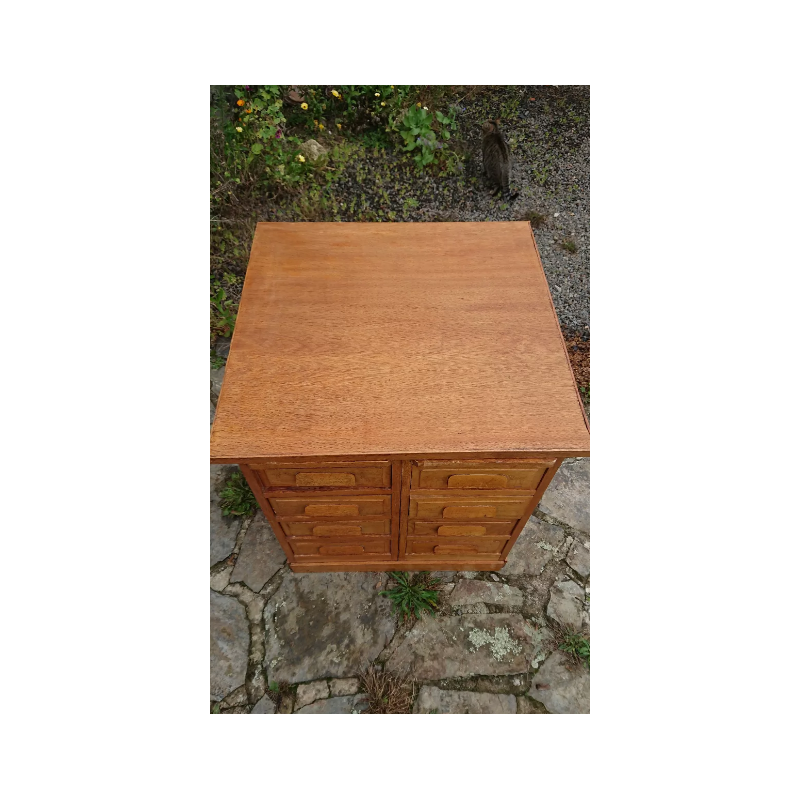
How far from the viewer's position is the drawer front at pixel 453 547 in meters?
2.03

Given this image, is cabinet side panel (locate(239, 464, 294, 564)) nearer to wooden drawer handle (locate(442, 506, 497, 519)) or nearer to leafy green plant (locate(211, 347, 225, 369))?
wooden drawer handle (locate(442, 506, 497, 519))

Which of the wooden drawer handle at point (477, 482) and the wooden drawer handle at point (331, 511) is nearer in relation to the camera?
the wooden drawer handle at point (477, 482)

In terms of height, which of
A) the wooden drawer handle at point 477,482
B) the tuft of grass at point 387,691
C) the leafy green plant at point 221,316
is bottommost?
the tuft of grass at point 387,691

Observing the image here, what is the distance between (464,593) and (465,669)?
351 millimetres

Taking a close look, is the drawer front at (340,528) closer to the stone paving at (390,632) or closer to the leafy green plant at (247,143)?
the stone paving at (390,632)

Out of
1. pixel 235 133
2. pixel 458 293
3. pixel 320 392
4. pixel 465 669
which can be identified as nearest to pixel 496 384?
pixel 458 293

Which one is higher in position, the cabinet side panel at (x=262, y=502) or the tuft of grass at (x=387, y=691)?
the cabinet side panel at (x=262, y=502)

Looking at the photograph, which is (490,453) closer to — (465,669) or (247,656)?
(465,669)

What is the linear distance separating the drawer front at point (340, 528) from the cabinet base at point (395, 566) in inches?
14.5

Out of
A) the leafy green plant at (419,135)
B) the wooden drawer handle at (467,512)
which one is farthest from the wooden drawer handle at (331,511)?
the leafy green plant at (419,135)

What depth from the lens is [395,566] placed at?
2.26 m

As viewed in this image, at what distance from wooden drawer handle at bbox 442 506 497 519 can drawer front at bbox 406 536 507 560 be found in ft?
0.87

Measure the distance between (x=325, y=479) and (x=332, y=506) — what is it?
230mm

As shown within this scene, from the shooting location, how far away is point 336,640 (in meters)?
2.13
